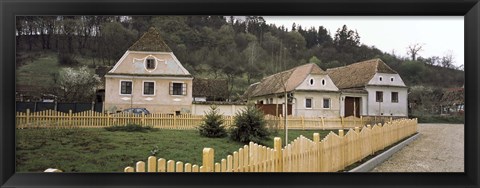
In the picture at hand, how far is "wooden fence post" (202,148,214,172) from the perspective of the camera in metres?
2.99

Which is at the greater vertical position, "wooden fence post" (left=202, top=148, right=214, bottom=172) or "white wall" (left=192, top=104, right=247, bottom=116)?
"white wall" (left=192, top=104, right=247, bottom=116)

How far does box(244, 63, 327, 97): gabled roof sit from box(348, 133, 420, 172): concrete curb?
27.8 inches

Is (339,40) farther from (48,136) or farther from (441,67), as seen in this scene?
(48,136)

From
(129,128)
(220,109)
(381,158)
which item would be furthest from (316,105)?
(129,128)

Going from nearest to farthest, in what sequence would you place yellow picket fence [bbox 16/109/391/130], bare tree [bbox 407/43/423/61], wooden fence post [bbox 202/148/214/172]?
1. wooden fence post [bbox 202/148/214/172]
2. yellow picket fence [bbox 16/109/391/130]
3. bare tree [bbox 407/43/423/61]

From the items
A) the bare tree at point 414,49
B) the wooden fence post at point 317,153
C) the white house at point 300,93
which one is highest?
the bare tree at point 414,49

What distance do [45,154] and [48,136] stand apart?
122 mm

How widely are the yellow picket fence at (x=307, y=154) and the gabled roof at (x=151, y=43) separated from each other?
76cm

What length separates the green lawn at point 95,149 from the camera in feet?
10.1

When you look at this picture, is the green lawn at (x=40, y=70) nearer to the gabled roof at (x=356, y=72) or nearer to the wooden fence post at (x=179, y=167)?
the wooden fence post at (x=179, y=167)

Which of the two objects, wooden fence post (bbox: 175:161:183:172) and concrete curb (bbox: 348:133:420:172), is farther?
concrete curb (bbox: 348:133:420:172)

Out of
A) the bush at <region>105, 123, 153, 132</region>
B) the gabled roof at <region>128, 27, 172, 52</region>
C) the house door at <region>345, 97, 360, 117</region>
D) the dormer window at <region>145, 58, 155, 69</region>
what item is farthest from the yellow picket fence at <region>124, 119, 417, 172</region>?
the gabled roof at <region>128, 27, 172, 52</region>

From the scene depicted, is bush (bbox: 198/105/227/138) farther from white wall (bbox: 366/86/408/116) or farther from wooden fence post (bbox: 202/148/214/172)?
white wall (bbox: 366/86/408/116)

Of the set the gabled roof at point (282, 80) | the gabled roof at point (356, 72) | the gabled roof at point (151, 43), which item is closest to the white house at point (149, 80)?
the gabled roof at point (151, 43)
